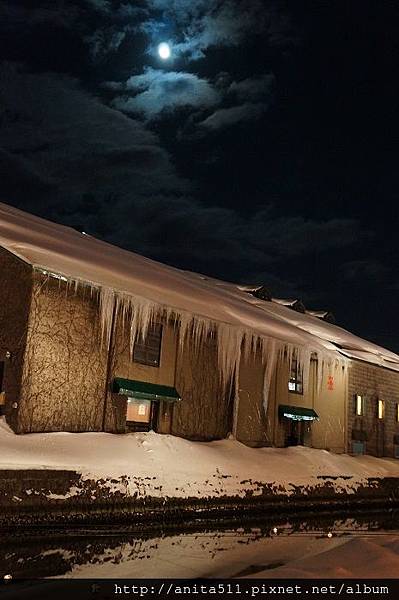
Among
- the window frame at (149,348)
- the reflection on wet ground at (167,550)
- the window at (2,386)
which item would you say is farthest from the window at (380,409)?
the window at (2,386)

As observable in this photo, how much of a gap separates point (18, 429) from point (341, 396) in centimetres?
1562

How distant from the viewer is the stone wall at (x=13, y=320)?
14094 mm

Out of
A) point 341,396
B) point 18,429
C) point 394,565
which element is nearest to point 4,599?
point 394,565

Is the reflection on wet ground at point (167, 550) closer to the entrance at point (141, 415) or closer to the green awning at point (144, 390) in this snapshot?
the green awning at point (144, 390)

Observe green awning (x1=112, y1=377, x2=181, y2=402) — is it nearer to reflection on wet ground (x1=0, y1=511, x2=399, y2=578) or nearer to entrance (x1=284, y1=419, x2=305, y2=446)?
reflection on wet ground (x1=0, y1=511, x2=399, y2=578)

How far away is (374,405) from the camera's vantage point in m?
28.0

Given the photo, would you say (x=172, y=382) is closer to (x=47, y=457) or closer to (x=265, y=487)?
(x=265, y=487)

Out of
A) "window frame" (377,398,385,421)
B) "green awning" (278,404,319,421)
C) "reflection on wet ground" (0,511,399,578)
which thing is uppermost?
"window frame" (377,398,385,421)

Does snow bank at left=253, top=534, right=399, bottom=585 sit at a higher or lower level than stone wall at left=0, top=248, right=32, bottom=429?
lower

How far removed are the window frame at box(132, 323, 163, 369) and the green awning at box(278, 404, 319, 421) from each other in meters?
6.19

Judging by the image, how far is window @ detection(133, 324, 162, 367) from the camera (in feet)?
56.7

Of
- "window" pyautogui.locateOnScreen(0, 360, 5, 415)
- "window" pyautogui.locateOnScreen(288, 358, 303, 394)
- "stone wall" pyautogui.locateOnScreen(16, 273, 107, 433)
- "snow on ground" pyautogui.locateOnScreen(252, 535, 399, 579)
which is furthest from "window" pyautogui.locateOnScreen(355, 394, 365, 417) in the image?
"snow on ground" pyautogui.locateOnScreen(252, 535, 399, 579)

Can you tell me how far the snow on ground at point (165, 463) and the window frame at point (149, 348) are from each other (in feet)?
7.68

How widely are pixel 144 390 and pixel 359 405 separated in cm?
1334
